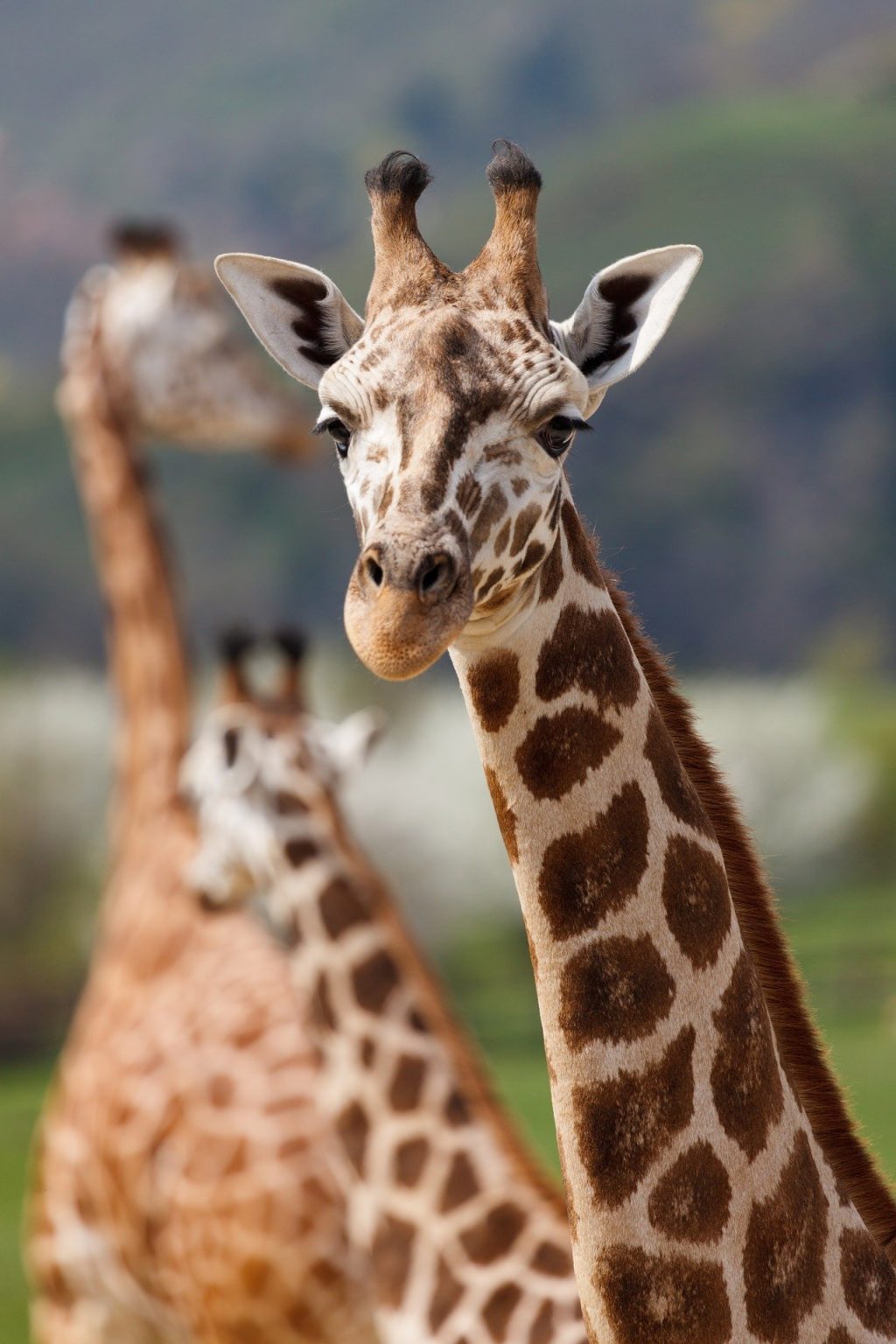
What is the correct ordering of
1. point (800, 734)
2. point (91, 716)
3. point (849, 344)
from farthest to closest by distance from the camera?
point (849, 344) < point (800, 734) < point (91, 716)

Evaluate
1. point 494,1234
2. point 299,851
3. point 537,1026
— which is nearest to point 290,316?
point 494,1234

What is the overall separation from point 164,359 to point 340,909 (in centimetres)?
390

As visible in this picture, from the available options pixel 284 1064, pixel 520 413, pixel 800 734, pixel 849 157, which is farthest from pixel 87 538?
pixel 520 413

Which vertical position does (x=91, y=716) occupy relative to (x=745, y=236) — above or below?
below

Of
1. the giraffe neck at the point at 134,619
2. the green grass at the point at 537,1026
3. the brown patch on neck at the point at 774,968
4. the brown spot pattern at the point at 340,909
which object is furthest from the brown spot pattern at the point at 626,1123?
the green grass at the point at 537,1026

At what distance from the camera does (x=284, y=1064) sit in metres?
6.12

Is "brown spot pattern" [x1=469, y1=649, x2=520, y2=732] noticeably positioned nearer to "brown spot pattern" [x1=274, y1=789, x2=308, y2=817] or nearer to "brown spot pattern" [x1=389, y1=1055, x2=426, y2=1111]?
"brown spot pattern" [x1=389, y1=1055, x2=426, y2=1111]

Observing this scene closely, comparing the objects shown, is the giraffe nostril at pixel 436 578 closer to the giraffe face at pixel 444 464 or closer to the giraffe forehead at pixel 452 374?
the giraffe face at pixel 444 464

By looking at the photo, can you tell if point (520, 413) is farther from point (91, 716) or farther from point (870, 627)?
point (870, 627)

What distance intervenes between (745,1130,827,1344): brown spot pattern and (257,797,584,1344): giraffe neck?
128 cm

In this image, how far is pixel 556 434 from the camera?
8.09 ft

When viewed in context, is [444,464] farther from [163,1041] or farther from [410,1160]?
[163,1041]

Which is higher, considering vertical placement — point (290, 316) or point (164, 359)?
point (164, 359)

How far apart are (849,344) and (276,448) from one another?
54.9 metres
